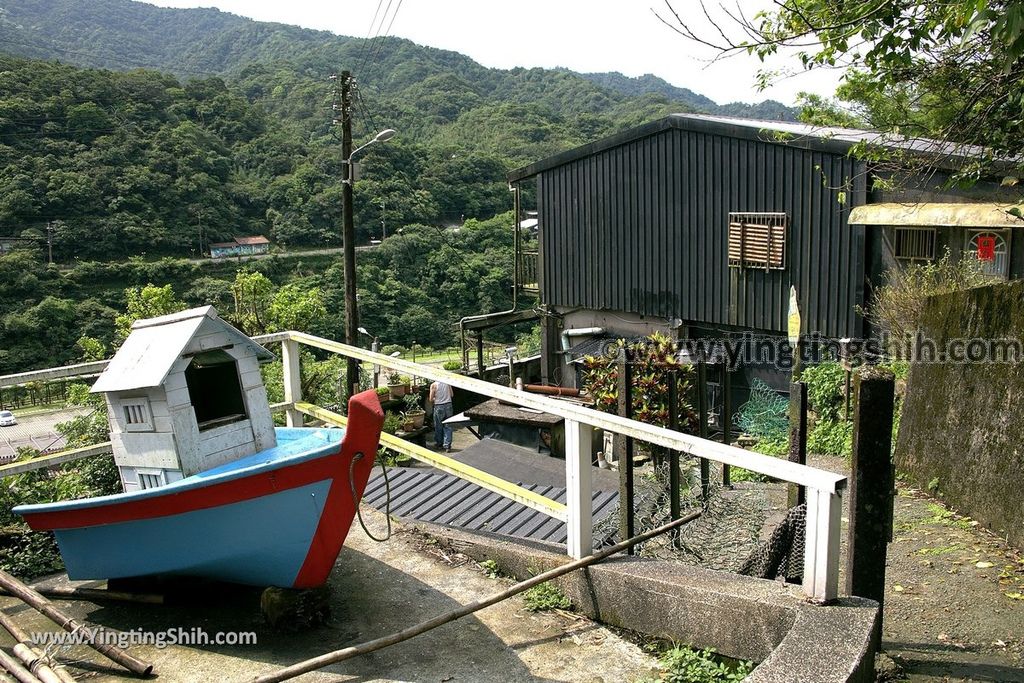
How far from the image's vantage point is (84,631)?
345cm

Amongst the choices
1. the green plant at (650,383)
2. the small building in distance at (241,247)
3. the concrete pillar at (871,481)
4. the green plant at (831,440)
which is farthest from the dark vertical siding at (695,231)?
the small building in distance at (241,247)

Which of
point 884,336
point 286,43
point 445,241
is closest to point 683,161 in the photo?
point 884,336

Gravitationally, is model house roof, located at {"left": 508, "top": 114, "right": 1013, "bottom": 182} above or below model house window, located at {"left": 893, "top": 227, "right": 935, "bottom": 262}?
above

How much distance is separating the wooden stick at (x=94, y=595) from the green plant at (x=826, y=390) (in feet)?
37.3

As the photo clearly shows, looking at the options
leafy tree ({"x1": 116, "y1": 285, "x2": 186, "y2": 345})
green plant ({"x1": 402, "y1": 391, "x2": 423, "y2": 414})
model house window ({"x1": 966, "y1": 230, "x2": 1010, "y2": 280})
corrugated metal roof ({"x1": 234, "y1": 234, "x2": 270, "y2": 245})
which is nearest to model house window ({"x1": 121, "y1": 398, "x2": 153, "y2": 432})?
model house window ({"x1": 966, "y1": 230, "x2": 1010, "y2": 280})

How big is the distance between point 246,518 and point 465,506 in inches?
88.7

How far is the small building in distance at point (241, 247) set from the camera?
219 feet

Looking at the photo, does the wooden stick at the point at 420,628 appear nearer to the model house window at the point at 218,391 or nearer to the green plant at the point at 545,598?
the green plant at the point at 545,598

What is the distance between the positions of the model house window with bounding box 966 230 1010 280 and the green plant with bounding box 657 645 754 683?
12.0 m

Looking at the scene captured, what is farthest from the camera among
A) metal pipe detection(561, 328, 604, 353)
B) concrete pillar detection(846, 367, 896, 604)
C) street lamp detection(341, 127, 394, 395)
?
metal pipe detection(561, 328, 604, 353)

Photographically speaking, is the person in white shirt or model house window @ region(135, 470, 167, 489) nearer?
model house window @ region(135, 470, 167, 489)

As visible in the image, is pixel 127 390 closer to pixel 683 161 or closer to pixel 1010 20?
pixel 1010 20

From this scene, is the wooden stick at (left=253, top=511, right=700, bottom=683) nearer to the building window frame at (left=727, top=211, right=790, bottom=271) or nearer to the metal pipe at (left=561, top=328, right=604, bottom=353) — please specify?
the building window frame at (left=727, top=211, right=790, bottom=271)

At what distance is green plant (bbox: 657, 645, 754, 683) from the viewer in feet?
9.89
